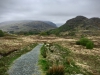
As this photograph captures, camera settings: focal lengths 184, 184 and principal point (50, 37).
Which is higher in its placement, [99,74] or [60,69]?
[60,69]

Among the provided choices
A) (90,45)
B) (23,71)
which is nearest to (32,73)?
(23,71)

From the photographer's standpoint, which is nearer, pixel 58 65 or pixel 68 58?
pixel 58 65

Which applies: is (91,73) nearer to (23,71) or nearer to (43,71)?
(43,71)

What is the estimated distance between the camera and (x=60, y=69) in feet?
68.8

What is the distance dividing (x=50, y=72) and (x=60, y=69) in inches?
46.9

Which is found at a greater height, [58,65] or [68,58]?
[58,65]

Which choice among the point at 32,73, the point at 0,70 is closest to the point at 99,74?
the point at 32,73

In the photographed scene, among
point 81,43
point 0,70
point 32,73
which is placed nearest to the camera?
point 32,73

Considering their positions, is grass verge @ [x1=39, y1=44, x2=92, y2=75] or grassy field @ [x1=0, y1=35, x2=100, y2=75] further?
grassy field @ [x1=0, y1=35, x2=100, y2=75]

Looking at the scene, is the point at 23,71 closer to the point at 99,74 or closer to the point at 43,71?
the point at 43,71

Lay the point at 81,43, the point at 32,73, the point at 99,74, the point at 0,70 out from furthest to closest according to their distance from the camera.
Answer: the point at 81,43
the point at 99,74
the point at 0,70
the point at 32,73

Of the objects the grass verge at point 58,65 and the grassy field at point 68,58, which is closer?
the grass verge at point 58,65

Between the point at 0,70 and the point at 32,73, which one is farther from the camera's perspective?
the point at 0,70

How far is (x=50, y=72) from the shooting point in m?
21.0
